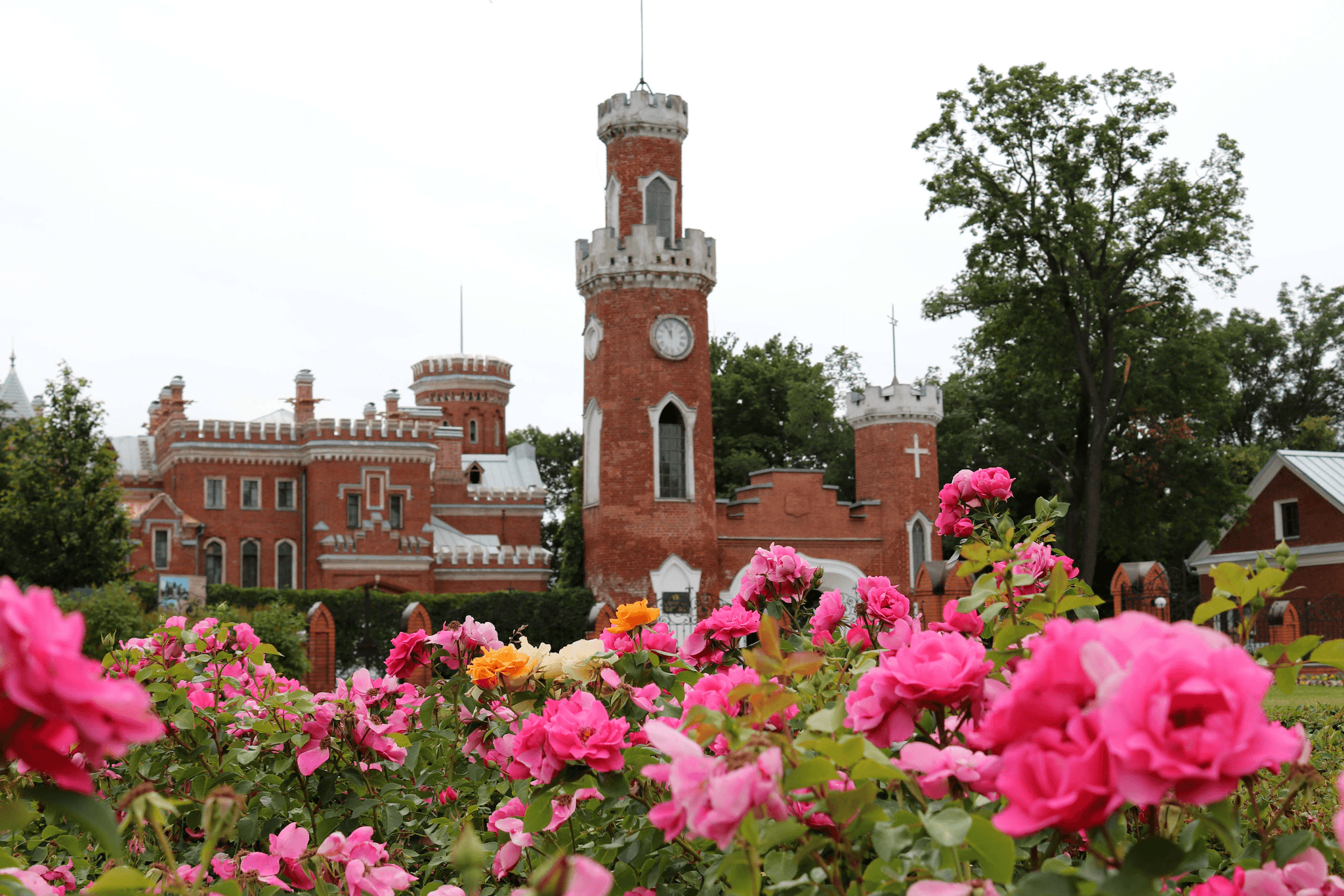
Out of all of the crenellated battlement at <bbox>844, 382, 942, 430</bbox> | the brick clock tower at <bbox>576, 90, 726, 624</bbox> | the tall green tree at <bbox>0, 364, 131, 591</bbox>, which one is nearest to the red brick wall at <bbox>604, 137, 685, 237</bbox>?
the brick clock tower at <bbox>576, 90, 726, 624</bbox>

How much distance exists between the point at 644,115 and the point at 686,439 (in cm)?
795

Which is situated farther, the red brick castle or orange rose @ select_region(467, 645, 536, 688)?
the red brick castle

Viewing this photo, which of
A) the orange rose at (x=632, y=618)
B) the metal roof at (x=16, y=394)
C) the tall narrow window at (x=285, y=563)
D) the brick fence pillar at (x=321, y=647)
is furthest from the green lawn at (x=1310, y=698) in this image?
the metal roof at (x=16, y=394)

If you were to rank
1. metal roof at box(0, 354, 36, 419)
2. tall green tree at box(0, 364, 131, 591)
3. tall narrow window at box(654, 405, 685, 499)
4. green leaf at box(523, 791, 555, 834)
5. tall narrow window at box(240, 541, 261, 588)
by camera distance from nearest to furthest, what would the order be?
green leaf at box(523, 791, 555, 834), tall green tree at box(0, 364, 131, 591), tall narrow window at box(654, 405, 685, 499), tall narrow window at box(240, 541, 261, 588), metal roof at box(0, 354, 36, 419)

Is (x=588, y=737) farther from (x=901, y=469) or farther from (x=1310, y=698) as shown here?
(x=901, y=469)

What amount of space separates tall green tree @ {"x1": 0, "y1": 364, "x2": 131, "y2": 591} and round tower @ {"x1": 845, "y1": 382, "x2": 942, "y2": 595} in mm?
18132

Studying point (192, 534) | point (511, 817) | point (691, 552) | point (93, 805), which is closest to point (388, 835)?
point (511, 817)

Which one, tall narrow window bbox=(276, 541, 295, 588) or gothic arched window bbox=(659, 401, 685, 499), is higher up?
gothic arched window bbox=(659, 401, 685, 499)

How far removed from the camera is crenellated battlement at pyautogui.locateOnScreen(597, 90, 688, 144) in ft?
90.8

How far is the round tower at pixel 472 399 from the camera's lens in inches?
1949

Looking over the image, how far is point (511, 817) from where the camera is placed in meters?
2.57

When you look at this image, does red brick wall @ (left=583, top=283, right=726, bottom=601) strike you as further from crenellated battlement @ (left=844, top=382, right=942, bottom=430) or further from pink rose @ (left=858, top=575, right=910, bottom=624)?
pink rose @ (left=858, top=575, right=910, bottom=624)

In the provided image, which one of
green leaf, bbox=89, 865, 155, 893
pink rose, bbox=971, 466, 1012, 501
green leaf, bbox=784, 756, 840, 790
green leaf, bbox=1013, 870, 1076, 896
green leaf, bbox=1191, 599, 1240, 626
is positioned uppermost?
pink rose, bbox=971, 466, 1012, 501

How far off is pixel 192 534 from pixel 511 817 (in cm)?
3344
